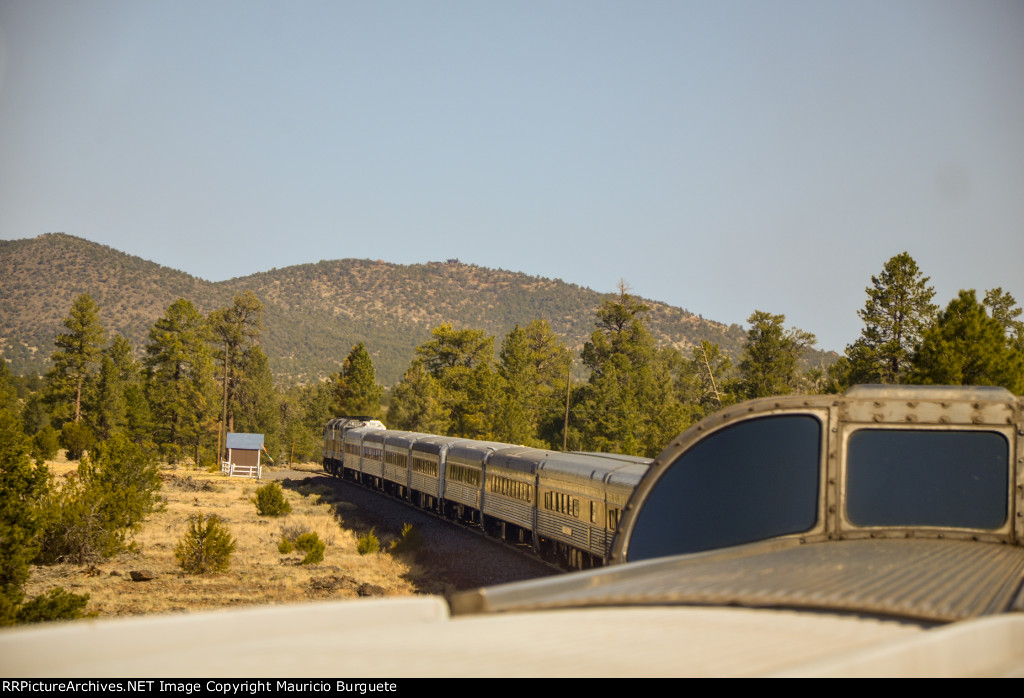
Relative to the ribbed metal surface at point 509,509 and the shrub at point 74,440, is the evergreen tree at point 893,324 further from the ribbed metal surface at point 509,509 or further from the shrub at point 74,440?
the shrub at point 74,440

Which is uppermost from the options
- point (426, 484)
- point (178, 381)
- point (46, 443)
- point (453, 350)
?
point (453, 350)

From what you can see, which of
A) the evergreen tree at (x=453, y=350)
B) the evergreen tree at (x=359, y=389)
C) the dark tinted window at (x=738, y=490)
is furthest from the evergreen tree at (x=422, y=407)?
the dark tinted window at (x=738, y=490)

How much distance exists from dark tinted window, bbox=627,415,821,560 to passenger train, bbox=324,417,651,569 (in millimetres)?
6369

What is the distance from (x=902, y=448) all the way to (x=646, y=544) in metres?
1.84

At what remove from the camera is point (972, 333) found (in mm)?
32656

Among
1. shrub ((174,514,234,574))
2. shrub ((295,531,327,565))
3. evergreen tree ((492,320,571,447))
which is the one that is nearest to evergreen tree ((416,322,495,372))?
evergreen tree ((492,320,571,447))

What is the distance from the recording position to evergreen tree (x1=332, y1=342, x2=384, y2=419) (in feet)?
246

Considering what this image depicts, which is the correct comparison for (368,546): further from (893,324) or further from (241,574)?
(893,324)

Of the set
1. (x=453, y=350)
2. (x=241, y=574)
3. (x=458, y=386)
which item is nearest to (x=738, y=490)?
(x=241, y=574)

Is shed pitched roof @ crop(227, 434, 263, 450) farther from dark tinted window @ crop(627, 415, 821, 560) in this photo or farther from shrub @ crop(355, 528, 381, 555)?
dark tinted window @ crop(627, 415, 821, 560)

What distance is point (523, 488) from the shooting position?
77.0 feet

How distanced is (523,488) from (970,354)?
1899 cm
